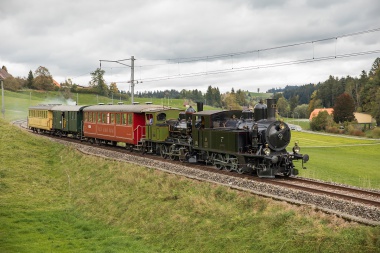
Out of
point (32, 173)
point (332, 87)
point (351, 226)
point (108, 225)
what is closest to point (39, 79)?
point (332, 87)

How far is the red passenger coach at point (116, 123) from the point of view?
2792 centimetres

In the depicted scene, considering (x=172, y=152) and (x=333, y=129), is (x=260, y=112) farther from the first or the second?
(x=333, y=129)

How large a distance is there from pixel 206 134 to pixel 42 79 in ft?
347

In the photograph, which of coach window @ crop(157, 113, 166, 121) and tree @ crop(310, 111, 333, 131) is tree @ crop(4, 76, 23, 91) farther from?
coach window @ crop(157, 113, 166, 121)

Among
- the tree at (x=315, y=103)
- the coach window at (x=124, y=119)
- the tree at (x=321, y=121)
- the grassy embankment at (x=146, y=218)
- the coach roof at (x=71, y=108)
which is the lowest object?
the grassy embankment at (x=146, y=218)

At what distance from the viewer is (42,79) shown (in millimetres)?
115688

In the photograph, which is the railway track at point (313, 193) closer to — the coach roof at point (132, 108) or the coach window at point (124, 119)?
the coach roof at point (132, 108)

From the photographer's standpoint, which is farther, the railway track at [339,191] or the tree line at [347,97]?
the tree line at [347,97]

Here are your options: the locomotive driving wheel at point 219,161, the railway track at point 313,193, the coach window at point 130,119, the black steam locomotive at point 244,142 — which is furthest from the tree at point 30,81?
the locomotive driving wheel at point 219,161

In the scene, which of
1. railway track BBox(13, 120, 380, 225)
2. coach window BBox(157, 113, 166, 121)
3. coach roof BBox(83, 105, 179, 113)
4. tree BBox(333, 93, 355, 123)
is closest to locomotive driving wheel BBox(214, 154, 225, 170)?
railway track BBox(13, 120, 380, 225)

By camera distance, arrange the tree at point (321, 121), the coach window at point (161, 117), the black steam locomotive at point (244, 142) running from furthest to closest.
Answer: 1. the tree at point (321, 121)
2. the coach window at point (161, 117)
3. the black steam locomotive at point (244, 142)

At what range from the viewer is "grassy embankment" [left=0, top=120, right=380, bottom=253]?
1048 centimetres

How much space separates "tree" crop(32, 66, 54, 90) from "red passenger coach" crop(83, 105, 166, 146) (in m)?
86.5

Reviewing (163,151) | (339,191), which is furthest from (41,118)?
(339,191)
